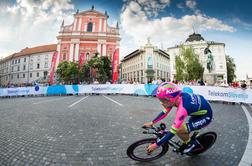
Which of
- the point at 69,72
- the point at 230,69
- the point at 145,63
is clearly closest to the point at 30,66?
the point at 69,72

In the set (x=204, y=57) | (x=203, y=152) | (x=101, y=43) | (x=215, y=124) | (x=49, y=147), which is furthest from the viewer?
(x=204, y=57)

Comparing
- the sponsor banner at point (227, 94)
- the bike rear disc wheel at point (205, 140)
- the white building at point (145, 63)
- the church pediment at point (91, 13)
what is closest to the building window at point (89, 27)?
the church pediment at point (91, 13)

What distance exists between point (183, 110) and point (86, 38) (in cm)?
5283

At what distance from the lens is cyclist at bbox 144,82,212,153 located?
2.16 m

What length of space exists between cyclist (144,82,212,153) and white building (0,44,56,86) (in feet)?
209

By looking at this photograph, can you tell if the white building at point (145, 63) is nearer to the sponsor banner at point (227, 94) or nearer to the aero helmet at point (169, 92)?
the sponsor banner at point (227, 94)

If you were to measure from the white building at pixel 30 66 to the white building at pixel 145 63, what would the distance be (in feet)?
113

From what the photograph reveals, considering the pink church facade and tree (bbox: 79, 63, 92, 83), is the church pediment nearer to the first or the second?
the pink church facade

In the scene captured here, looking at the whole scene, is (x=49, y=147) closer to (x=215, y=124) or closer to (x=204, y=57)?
(x=215, y=124)

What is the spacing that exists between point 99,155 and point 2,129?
3.68 metres

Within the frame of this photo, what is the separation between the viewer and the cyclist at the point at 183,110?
2164 millimetres

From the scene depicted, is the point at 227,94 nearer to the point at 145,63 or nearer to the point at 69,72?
the point at 69,72

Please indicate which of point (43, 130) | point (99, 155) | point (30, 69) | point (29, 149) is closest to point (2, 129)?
point (43, 130)

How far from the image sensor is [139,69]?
6556 centimetres
